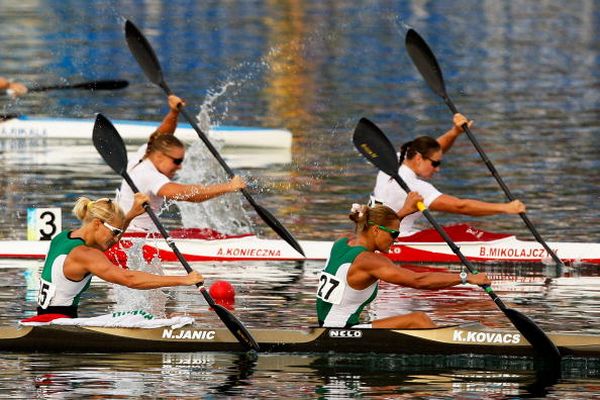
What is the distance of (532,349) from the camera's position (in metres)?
16.7

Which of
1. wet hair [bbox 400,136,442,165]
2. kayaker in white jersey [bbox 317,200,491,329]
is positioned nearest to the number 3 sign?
wet hair [bbox 400,136,442,165]

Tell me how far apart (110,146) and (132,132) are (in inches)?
572

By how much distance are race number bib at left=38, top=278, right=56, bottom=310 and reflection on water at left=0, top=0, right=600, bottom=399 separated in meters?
0.50

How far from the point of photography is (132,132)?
3441 centimetres

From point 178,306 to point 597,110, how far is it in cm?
2365

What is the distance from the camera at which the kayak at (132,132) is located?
3406cm

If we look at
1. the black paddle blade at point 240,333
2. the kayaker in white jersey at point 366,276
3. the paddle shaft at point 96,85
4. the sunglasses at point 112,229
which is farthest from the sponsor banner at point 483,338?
the paddle shaft at point 96,85

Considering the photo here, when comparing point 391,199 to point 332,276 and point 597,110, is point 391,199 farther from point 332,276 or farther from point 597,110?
point 597,110

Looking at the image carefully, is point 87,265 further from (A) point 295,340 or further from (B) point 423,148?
(B) point 423,148

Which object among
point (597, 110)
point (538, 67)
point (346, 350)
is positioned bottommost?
point (346, 350)

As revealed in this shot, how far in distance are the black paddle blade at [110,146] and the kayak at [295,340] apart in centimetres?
288

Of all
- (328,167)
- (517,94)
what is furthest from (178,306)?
(517,94)

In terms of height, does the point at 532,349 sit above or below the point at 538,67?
below

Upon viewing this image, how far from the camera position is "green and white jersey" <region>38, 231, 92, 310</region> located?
16.9 meters
